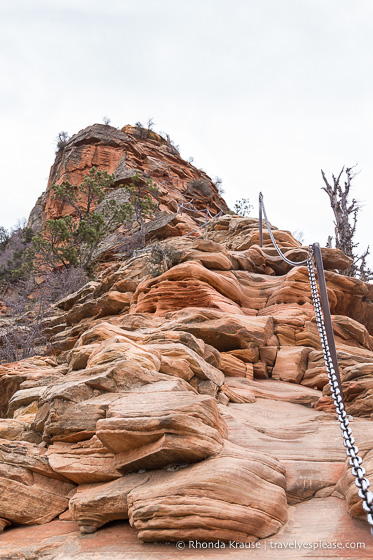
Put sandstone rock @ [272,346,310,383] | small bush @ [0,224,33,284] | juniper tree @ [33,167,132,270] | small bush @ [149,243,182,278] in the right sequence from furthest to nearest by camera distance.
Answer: small bush @ [0,224,33,284] → juniper tree @ [33,167,132,270] → small bush @ [149,243,182,278] → sandstone rock @ [272,346,310,383]

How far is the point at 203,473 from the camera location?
13.1 ft

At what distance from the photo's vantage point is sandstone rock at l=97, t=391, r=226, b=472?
167 inches

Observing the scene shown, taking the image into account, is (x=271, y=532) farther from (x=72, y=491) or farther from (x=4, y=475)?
(x=4, y=475)

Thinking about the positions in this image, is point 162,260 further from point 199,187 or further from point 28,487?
point 199,187

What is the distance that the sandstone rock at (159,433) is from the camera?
4.24 m

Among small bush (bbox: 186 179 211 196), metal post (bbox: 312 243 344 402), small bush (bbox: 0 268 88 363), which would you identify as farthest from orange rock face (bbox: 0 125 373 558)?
small bush (bbox: 186 179 211 196)

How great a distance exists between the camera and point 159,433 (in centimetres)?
426

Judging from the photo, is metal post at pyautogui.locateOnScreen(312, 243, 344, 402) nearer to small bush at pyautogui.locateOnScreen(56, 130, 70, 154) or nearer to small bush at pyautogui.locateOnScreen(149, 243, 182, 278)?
small bush at pyautogui.locateOnScreen(149, 243, 182, 278)

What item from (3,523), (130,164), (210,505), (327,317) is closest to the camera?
(210,505)

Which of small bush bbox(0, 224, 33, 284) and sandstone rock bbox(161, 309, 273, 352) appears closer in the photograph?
sandstone rock bbox(161, 309, 273, 352)

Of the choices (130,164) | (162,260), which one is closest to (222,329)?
(162,260)

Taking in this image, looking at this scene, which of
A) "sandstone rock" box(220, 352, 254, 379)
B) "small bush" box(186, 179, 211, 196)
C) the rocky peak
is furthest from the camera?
"small bush" box(186, 179, 211, 196)

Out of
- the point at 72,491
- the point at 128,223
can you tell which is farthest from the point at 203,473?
the point at 128,223

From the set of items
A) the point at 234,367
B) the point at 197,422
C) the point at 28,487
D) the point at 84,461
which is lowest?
the point at 28,487
